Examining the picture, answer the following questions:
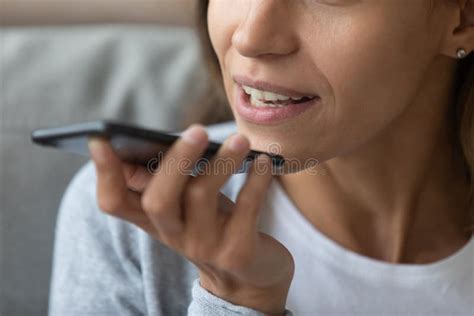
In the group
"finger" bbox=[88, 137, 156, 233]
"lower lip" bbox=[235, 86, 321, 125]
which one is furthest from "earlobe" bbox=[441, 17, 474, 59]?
"finger" bbox=[88, 137, 156, 233]

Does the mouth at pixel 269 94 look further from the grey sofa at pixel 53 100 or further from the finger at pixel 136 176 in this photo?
the grey sofa at pixel 53 100

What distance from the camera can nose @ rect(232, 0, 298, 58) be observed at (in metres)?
0.80

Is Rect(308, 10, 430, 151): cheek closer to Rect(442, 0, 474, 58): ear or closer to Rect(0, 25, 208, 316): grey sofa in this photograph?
Rect(442, 0, 474, 58): ear

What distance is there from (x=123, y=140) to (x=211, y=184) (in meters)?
0.09

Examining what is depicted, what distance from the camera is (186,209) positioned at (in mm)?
661

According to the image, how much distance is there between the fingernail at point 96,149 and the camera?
0.60 metres

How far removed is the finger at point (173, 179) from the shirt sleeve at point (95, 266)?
36cm

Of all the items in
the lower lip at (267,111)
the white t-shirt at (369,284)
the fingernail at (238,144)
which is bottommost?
the white t-shirt at (369,284)

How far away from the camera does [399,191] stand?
104cm

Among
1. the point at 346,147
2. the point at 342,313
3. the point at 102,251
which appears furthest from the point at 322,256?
the point at 102,251

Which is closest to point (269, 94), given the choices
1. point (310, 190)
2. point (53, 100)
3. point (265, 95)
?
point (265, 95)

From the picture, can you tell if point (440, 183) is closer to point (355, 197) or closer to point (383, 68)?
point (355, 197)

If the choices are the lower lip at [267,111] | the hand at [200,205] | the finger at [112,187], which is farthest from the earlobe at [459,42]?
the finger at [112,187]

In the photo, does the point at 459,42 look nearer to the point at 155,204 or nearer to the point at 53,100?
the point at 155,204
